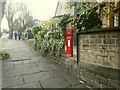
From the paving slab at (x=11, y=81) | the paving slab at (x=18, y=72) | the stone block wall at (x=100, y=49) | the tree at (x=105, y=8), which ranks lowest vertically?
the paving slab at (x=11, y=81)

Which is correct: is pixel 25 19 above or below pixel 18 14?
below

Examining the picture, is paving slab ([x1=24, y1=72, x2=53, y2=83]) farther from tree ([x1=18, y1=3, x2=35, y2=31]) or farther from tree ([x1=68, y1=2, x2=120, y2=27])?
tree ([x1=18, y1=3, x2=35, y2=31])

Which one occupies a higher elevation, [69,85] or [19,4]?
[19,4]

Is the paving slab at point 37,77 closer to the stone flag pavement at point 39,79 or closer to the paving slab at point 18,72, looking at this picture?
the stone flag pavement at point 39,79

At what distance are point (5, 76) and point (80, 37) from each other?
3108 millimetres

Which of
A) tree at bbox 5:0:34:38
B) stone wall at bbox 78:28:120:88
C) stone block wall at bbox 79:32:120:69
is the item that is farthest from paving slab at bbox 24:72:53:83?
tree at bbox 5:0:34:38

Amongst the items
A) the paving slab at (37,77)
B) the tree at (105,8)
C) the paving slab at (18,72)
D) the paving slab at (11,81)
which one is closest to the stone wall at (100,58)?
the tree at (105,8)

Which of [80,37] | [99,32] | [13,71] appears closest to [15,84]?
[13,71]

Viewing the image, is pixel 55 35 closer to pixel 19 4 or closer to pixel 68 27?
pixel 68 27

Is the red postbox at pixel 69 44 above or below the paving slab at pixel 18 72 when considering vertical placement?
above

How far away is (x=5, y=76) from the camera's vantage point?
17.2ft

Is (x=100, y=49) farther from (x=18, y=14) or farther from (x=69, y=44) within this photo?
(x=18, y=14)

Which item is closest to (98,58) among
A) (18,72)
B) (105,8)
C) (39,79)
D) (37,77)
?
(105,8)

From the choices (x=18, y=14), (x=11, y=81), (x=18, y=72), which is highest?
(x=18, y=14)
